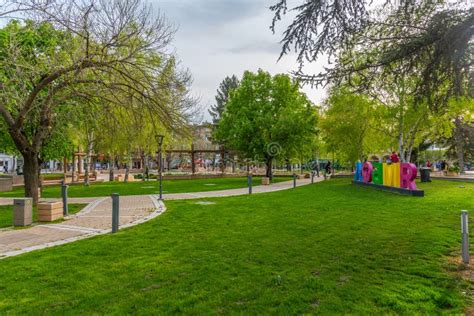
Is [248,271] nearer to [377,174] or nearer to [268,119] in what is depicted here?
[377,174]

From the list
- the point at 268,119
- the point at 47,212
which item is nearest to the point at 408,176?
the point at 268,119

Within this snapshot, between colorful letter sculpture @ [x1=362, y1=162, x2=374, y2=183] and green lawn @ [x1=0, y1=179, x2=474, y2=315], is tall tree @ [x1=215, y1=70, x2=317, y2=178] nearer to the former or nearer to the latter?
colorful letter sculpture @ [x1=362, y1=162, x2=374, y2=183]

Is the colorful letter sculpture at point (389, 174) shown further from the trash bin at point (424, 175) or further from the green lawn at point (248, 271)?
the green lawn at point (248, 271)

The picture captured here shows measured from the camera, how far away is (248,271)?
535cm

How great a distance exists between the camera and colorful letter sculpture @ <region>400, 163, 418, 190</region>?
1728 cm

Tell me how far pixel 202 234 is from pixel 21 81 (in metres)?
7.34

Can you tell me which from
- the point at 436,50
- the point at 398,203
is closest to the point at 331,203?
the point at 398,203

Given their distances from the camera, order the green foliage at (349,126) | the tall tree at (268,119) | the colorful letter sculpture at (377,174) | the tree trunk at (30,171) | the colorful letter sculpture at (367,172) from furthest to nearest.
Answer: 1. the green foliage at (349,126)
2. the tall tree at (268,119)
3. the colorful letter sculpture at (367,172)
4. the colorful letter sculpture at (377,174)
5. the tree trunk at (30,171)

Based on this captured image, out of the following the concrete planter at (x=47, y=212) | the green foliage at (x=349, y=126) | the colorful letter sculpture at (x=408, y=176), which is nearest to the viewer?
the concrete planter at (x=47, y=212)

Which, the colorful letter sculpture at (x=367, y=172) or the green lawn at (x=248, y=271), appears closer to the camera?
the green lawn at (x=248, y=271)

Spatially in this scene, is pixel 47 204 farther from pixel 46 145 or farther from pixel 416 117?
pixel 416 117

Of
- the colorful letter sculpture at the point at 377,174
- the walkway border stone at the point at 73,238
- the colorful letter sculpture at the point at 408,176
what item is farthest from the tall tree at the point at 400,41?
the colorful letter sculpture at the point at 377,174

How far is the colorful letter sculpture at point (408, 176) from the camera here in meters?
17.3

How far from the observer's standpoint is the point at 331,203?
45.4 ft
